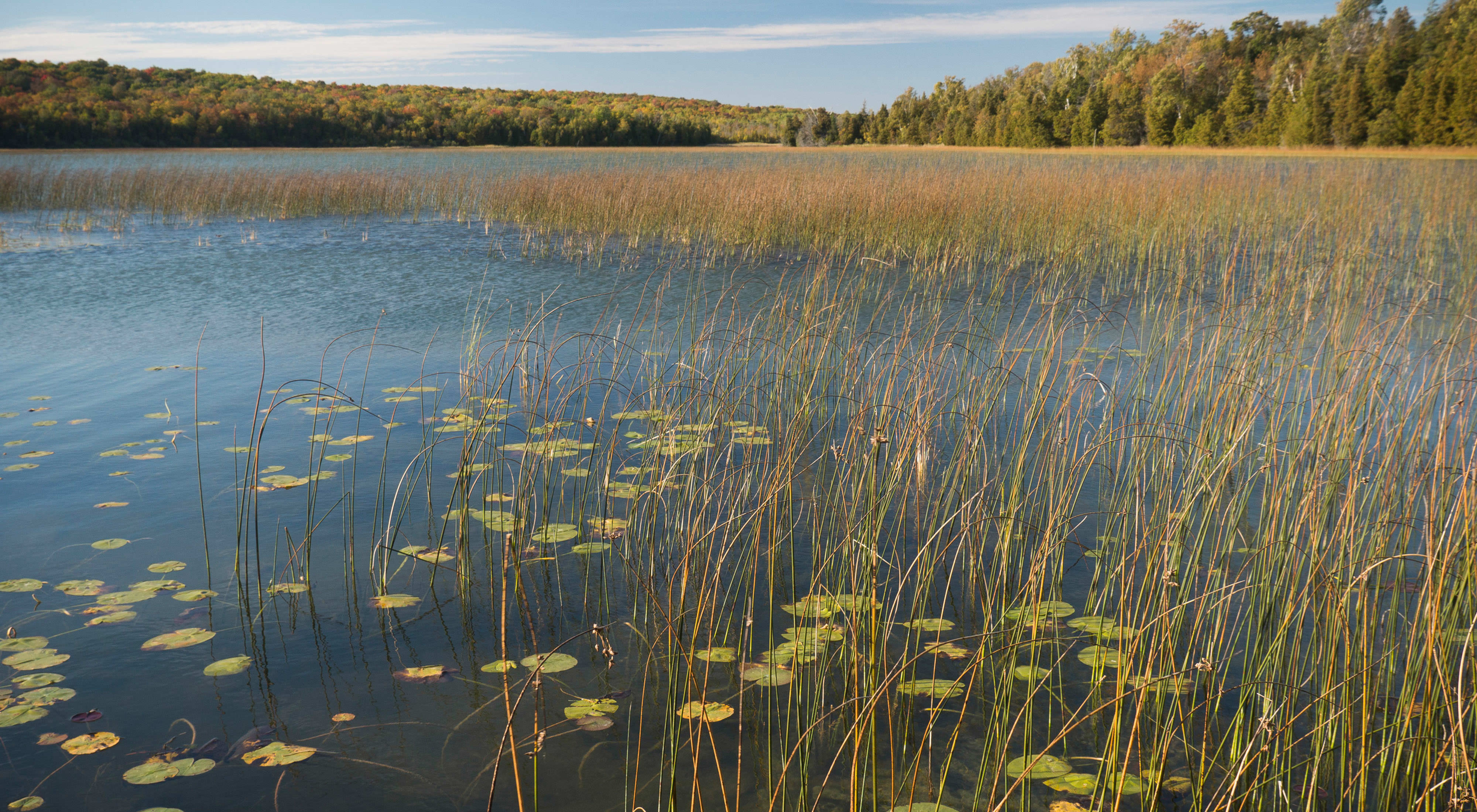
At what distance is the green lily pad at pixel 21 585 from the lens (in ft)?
8.04

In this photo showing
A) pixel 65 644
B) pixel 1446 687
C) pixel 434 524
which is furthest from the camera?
pixel 434 524

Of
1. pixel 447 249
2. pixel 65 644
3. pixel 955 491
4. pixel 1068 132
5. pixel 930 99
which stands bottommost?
pixel 65 644

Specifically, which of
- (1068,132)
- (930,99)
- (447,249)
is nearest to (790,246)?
(447,249)

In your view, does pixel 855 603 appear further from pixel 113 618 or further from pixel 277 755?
pixel 113 618

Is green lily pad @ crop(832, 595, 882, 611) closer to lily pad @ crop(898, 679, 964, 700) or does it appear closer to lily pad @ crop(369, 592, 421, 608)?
lily pad @ crop(898, 679, 964, 700)

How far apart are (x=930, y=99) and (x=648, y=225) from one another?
4070cm

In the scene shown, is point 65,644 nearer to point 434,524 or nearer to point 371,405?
point 434,524

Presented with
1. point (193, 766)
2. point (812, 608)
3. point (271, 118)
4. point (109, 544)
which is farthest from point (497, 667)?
point (271, 118)

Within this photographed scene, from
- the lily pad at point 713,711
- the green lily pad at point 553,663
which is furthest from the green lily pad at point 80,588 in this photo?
the lily pad at point 713,711

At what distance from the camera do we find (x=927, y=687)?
6.55 feet

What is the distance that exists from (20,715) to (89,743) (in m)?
0.21

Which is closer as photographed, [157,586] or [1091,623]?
[1091,623]

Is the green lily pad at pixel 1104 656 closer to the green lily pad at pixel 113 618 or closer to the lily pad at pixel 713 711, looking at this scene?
the lily pad at pixel 713 711

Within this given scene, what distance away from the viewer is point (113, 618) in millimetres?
2309
